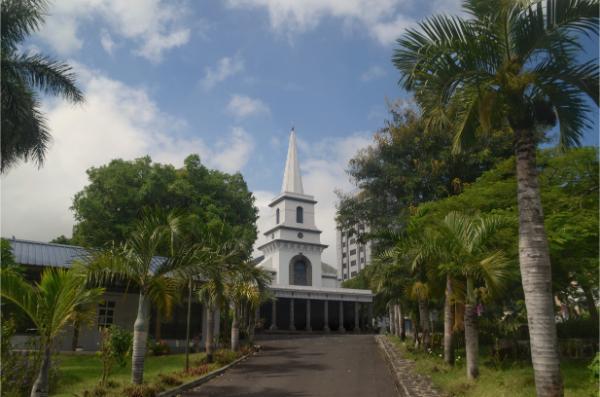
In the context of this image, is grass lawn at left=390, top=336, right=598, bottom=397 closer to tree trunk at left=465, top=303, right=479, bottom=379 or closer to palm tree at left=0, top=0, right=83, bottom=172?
tree trunk at left=465, top=303, right=479, bottom=379

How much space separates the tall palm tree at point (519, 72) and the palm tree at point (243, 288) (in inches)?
523

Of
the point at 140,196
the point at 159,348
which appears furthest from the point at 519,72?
the point at 140,196

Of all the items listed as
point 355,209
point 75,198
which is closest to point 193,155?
point 75,198

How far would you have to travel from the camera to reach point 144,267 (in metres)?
12.0

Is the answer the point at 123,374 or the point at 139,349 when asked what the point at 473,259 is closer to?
the point at 139,349

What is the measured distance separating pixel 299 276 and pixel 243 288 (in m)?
31.7

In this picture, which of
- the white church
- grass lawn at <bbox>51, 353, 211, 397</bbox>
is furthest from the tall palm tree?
the white church

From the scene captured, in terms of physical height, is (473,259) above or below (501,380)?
above

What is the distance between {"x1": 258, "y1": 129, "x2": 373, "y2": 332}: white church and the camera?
4769 centimetres

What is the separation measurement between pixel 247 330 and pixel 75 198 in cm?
1591

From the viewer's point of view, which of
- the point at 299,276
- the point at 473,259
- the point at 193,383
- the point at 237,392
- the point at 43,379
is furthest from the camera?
the point at 299,276

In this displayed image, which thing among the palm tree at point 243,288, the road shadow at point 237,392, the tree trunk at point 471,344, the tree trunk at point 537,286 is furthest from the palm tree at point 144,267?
the palm tree at point 243,288

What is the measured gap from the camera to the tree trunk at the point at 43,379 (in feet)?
28.1

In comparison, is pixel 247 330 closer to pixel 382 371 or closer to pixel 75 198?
pixel 382 371
